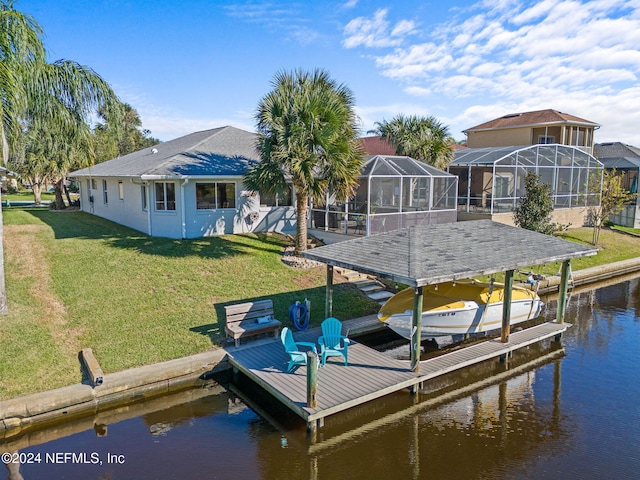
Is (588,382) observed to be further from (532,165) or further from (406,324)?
(532,165)

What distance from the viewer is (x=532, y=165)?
25641mm

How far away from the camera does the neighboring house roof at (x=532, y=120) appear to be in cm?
3381

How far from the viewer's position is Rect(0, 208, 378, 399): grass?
1023cm

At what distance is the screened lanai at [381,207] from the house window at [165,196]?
577cm

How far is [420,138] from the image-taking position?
23.3 meters

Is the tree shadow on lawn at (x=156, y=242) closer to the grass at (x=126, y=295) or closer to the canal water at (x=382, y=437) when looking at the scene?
the grass at (x=126, y=295)

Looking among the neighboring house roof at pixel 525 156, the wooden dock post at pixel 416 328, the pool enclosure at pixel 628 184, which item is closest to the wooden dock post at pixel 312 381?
the wooden dock post at pixel 416 328

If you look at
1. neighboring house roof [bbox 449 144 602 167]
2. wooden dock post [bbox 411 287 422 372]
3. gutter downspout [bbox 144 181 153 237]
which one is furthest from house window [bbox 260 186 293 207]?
wooden dock post [bbox 411 287 422 372]

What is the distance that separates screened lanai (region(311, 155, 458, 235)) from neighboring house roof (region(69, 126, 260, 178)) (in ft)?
13.3

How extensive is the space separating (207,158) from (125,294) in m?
8.47

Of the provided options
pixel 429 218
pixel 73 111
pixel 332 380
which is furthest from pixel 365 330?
pixel 73 111

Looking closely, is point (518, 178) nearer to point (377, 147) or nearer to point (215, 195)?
point (377, 147)

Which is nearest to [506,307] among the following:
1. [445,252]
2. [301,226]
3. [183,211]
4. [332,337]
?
[445,252]

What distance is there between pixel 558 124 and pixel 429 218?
1983 centimetres
